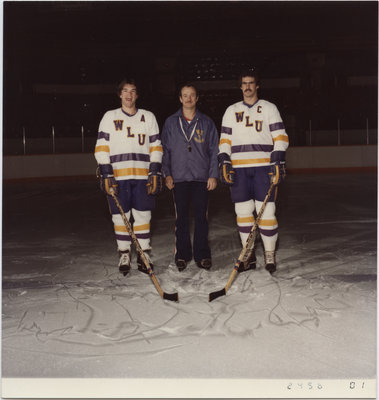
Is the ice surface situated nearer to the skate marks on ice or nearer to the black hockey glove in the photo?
the skate marks on ice

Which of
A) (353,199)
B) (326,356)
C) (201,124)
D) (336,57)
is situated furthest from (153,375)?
(336,57)

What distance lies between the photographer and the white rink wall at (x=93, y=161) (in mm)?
8922

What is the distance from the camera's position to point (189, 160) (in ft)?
9.92

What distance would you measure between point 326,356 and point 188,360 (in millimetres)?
517

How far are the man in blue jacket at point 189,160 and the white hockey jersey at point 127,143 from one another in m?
0.10

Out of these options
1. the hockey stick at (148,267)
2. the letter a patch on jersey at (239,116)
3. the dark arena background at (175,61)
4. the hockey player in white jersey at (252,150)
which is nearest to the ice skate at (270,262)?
the hockey player in white jersey at (252,150)

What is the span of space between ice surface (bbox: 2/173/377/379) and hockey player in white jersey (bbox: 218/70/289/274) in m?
0.43

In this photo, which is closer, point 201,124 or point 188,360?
point 188,360

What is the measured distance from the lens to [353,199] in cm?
601

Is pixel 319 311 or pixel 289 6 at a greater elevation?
pixel 289 6

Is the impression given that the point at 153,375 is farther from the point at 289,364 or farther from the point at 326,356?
the point at 326,356

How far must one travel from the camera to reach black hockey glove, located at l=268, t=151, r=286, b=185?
2864mm

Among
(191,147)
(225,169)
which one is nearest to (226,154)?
(225,169)

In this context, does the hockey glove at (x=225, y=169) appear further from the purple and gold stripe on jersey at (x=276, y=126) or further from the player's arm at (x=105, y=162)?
the player's arm at (x=105, y=162)
